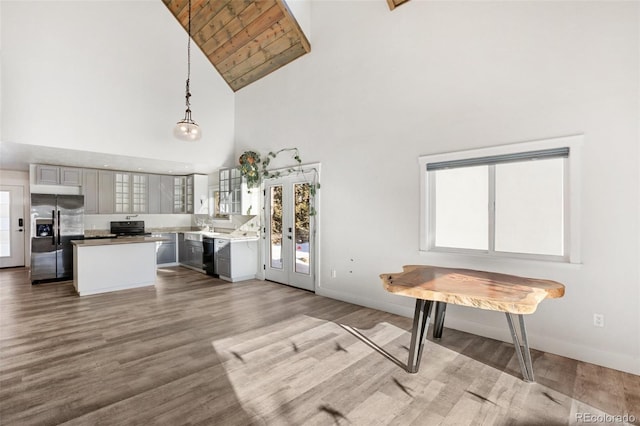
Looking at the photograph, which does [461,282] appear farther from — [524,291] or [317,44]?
[317,44]

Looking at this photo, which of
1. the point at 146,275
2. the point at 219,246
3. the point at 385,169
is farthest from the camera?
the point at 219,246

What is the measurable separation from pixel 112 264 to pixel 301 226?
3.31 meters

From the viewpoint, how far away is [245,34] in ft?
17.9

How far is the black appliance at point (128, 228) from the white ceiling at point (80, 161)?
1.34 metres

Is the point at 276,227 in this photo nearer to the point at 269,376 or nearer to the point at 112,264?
the point at 112,264

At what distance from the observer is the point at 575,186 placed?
9.26ft

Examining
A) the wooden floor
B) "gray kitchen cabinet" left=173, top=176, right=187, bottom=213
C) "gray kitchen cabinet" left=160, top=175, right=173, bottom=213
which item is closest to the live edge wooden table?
the wooden floor

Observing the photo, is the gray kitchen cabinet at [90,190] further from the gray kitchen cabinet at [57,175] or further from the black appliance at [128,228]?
the black appliance at [128,228]

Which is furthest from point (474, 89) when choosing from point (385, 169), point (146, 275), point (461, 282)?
point (146, 275)

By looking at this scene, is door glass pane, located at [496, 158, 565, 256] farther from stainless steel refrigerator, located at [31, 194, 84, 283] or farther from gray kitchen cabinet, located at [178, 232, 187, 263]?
stainless steel refrigerator, located at [31, 194, 84, 283]

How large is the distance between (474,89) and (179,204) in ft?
23.4

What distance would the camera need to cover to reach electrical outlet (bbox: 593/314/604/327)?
273 centimetres

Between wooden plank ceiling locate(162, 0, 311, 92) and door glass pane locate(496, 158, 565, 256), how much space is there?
3.81 m

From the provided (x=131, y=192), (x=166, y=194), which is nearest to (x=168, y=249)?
(x=166, y=194)
